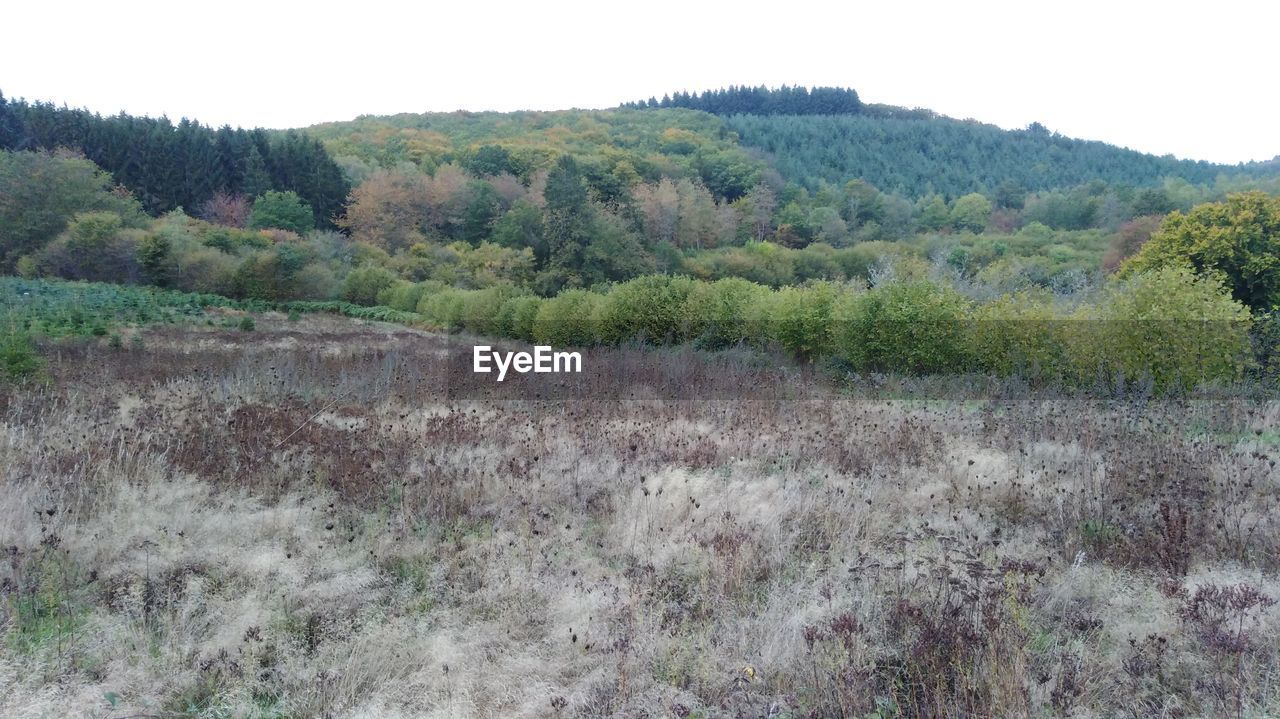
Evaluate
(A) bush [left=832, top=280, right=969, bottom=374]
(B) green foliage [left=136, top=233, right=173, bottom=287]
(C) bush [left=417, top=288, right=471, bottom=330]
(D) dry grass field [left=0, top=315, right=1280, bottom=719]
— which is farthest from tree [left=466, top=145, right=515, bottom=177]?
(D) dry grass field [left=0, top=315, right=1280, bottom=719]

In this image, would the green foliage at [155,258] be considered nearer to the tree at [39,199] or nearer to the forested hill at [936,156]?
the tree at [39,199]

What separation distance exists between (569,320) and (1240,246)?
18.1 metres

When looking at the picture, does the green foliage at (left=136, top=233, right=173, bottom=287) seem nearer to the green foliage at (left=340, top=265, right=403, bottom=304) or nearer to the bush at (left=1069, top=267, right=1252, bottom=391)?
the green foliage at (left=340, top=265, right=403, bottom=304)

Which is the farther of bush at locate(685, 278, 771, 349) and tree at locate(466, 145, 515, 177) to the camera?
tree at locate(466, 145, 515, 177)

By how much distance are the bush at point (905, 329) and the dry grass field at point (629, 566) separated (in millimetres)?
5682

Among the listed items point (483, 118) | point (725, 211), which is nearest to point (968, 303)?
point (725, 211)

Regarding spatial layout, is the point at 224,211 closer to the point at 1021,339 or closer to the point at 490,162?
the point at 490,162

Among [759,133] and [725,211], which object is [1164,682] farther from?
[759,133]

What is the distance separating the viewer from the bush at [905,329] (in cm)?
1405

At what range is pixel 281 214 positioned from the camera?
167 feet

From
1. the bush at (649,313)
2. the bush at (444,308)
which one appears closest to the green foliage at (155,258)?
the bush at (444,308)

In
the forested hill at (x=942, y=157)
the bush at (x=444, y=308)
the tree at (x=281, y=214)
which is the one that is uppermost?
the forested hill at (x=942, y=157)

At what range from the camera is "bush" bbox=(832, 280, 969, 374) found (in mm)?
14055

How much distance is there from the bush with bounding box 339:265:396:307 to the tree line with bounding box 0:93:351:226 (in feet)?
65.9
